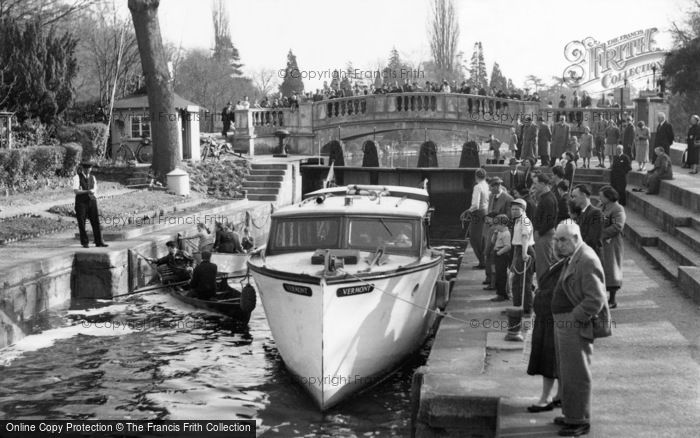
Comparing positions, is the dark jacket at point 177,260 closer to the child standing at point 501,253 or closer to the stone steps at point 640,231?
the child standing at point 501,253

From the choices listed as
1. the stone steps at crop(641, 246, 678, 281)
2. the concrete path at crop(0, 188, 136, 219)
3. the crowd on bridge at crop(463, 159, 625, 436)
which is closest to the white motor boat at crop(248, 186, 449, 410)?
the crowd on bridge at crop(463, 159, 625, 436)

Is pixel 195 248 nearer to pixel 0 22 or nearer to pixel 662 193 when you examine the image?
pixel 662 193

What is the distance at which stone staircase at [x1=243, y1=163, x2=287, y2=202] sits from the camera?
33375 millimetres

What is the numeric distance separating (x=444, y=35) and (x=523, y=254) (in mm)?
58847

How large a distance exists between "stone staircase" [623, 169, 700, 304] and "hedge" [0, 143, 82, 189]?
16.3 metres

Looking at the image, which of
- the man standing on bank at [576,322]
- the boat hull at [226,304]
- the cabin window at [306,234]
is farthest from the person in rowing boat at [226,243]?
the man standing on bank at [576,322]

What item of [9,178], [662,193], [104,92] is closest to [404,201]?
[662,193]

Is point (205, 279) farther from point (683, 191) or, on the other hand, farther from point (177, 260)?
point (683, 191)

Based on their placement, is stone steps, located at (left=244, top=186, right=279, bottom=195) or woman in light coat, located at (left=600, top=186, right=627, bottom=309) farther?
stone steps, located at (left=244, top=186, right=279, bottom=195)

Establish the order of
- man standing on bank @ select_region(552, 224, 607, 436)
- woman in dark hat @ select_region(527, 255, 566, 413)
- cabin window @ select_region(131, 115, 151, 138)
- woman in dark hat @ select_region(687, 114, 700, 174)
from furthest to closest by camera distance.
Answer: cabin window @ select_region(131, 115, 151, 138)
woman in dark hat @ select_region(687, 114, 700, 174)
woman in dark hat @ select_region(527, 255, 566, 413)
man standing on bank @ select_region(552, 224, 607, 436)

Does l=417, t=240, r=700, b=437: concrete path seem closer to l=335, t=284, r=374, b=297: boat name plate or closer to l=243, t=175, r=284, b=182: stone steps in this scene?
l=335, t=284, r=374, b=297: boat name plate

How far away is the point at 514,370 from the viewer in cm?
1088

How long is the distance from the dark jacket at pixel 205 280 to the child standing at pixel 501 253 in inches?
229

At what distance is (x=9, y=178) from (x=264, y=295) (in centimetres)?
1452
